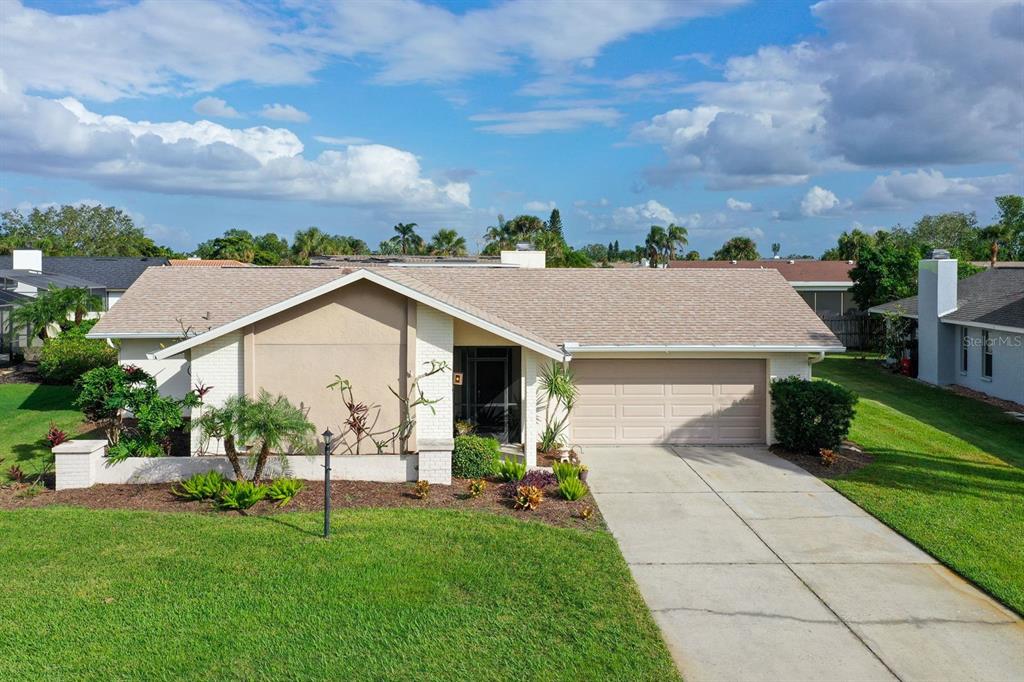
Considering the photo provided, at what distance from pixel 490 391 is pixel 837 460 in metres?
7.30

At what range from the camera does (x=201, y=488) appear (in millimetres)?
13008

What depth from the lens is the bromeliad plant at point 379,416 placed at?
1477 centimetres

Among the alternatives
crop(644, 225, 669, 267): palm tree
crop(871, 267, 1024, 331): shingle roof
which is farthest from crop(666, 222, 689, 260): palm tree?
crop(871, 267, 1024, 331): shingle roof

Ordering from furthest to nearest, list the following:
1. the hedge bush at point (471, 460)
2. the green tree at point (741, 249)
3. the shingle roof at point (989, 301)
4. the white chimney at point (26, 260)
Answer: the green tree at point (741, 249) → the white chimney at point (26, 260) → the shingle roof at point (989, 301) → the hedge bush at point (471, 460)

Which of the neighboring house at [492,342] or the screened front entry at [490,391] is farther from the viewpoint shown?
the screened front entry at [490,391]

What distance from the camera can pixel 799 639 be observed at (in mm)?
8266

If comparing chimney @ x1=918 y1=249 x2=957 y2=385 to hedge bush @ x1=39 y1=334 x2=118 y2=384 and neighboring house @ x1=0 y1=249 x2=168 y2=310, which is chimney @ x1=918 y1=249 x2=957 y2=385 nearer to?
hedge bush @ x1=39 y1=334 x2=118 y2=384

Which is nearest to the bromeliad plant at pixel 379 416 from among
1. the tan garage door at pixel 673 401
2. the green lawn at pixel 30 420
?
the tan garage door at pixel 673 401

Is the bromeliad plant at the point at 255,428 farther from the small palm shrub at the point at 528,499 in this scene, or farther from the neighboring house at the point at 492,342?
the small palm shrub at the point at 528,499

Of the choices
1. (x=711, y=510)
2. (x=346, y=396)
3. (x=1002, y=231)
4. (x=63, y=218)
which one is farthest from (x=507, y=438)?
(x=63, y=218)

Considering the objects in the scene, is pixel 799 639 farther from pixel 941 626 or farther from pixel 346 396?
pixel 346 396

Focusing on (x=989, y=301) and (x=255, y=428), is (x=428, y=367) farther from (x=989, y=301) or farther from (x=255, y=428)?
(x=989, y=301)

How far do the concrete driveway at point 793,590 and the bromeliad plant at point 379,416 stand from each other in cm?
359

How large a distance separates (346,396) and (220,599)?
6.28 metres
